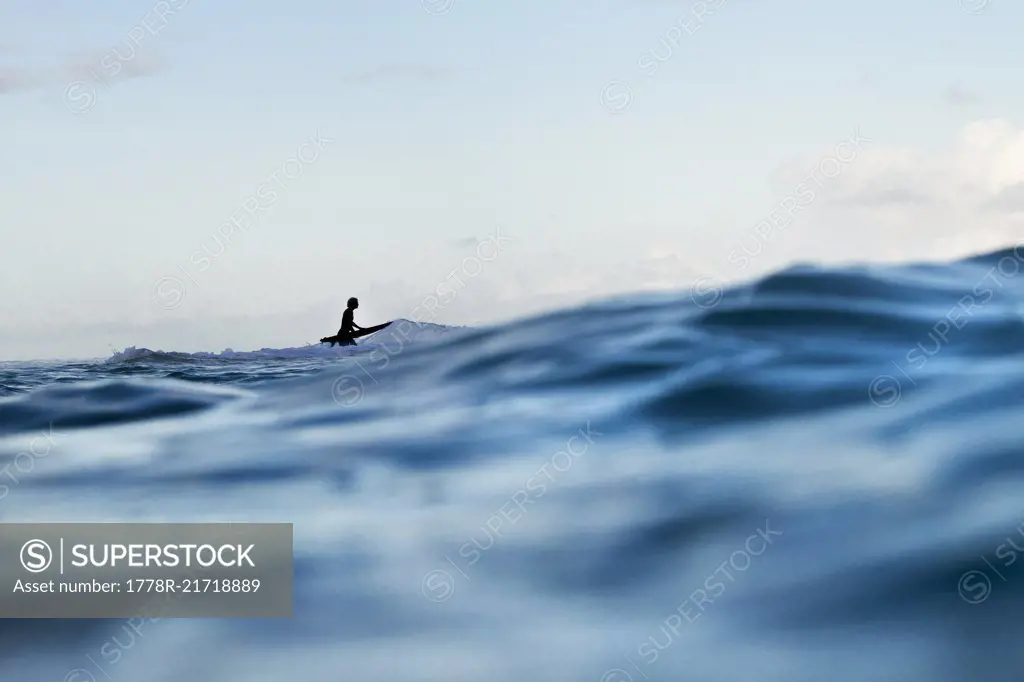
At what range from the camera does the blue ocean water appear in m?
5.14

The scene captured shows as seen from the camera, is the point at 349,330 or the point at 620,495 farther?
the point at 349,330

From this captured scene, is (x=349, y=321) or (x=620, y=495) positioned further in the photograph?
(x=349, y=321)

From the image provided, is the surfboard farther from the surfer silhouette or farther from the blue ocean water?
the blue ocean water

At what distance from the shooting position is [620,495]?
7098mm

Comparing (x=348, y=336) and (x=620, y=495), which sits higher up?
(x=348, y=336)

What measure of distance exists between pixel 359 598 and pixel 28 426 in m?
8.68

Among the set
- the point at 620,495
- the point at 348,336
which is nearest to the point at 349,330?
the point at 348,336

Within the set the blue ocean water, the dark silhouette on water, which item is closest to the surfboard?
the dark silhouette on water

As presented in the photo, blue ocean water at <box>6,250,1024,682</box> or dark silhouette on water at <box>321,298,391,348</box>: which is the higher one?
dark silhouette on water at <box>321,298,391,348</box>

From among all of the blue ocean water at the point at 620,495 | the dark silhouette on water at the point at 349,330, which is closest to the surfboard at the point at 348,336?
the dark silhouette on water at the point at 349,330

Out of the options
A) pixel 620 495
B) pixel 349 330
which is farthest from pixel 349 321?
pixel 620 495

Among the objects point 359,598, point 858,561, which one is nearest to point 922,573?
point 858,561

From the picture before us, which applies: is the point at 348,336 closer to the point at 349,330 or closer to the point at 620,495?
the point at 349,330

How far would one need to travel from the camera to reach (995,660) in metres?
4.71
